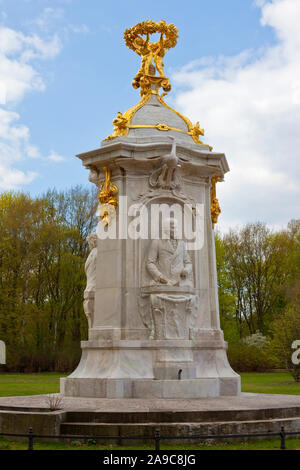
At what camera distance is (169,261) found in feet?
41.8

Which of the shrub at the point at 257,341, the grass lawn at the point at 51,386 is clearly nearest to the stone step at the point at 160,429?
the grass lawn at the point at 51,386

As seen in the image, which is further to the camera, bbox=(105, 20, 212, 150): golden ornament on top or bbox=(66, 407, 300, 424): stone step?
bbox=(105, 20, 212, 150): golden ornament on top

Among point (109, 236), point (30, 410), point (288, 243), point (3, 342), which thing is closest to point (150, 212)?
point (109, 236)

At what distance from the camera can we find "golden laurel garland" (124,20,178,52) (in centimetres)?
1482

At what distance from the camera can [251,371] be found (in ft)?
124

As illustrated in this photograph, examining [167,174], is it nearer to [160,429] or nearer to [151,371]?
[151,371]

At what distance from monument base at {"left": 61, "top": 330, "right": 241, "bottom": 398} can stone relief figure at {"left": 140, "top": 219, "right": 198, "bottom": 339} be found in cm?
34

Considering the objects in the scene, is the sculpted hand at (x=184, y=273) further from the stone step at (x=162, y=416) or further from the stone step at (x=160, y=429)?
the stone step at (x=160, y=429)

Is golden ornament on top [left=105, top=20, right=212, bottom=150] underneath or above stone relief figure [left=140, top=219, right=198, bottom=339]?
above

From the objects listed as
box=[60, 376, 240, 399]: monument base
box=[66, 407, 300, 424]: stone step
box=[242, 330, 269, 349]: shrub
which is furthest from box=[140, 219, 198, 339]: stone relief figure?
box=[242, 330, 269, 349]: shrub

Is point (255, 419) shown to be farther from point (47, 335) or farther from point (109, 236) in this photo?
point (47, 335)

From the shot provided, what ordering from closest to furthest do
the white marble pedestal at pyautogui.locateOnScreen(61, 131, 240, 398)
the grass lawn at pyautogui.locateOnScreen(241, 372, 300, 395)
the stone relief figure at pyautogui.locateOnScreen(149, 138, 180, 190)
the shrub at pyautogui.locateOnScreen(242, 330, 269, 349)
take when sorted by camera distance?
the white marble pedestal at pyautogui.locateOnScreen(61, 131, 240, 398) < the stone relief figure at pyautogui.locateOnScreen(149, 138, 180, 190) < the grass lawn at pyautogui.locateOnScreen(241, 372, 300, 395) < the shrub at pyautogui.locateOnScreen(242, 330, 269, 349)

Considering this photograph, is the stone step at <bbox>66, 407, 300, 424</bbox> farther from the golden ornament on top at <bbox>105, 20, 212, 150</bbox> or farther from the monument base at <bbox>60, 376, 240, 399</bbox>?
the golden ornament on top at <bbox>105, 20, 212, 150</bbox>

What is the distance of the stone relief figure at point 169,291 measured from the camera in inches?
487
